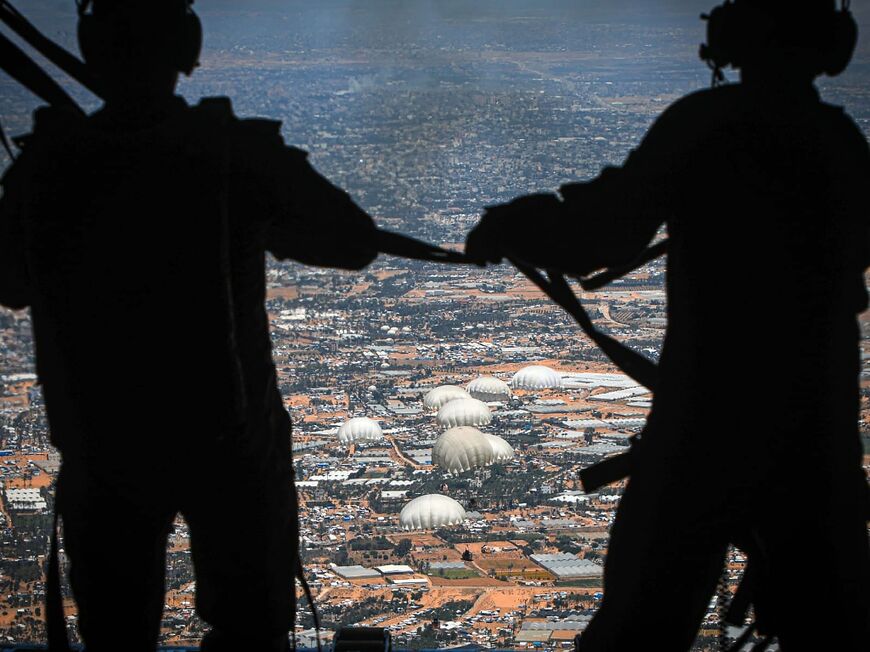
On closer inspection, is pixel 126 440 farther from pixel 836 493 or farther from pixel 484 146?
pixel 484 146

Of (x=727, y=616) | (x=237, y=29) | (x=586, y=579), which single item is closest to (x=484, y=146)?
(x=237, y=29)

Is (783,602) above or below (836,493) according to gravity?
below

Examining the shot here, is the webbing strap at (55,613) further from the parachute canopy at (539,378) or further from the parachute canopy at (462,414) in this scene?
the parachute canopy at (539,378)

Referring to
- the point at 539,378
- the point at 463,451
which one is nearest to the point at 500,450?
the point at 463,451

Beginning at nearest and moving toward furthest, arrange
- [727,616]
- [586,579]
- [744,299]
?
[744,299], [727,616], [586,579]

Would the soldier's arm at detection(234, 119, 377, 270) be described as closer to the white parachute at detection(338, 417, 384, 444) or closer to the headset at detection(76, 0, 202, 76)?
the headset at detection(76, 0, 202, 76)

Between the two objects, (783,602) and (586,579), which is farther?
(586,579)

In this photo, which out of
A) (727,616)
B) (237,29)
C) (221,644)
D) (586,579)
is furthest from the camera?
(237,29)
